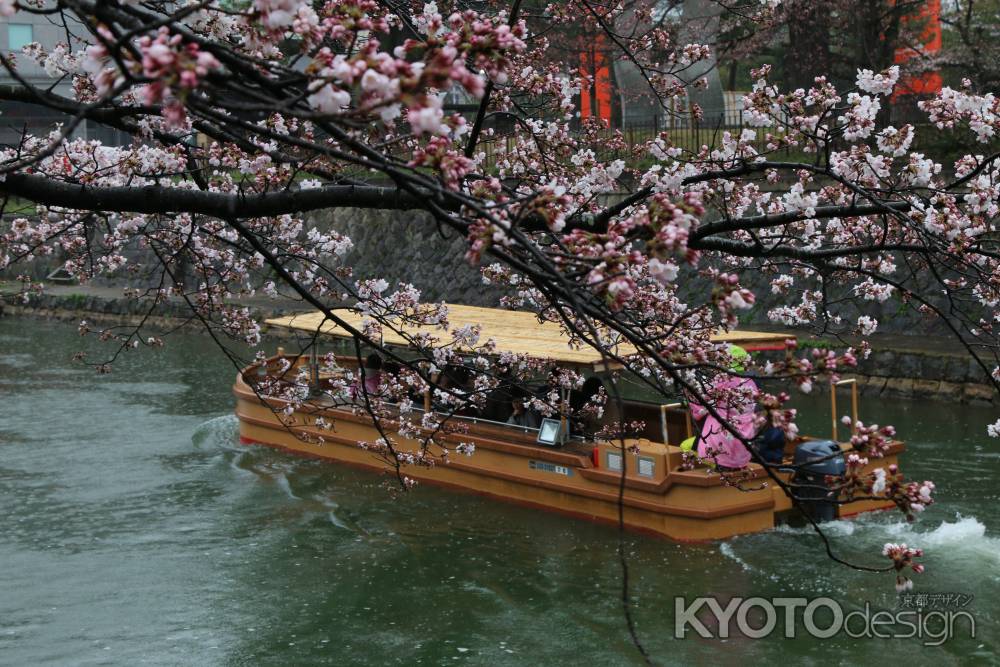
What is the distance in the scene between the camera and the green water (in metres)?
8.79

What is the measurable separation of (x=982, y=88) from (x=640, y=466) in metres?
13.6

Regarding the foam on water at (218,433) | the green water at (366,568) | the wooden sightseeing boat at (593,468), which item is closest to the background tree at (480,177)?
the green water at (366,568)

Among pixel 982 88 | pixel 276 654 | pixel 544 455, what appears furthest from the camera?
pixel 982 88

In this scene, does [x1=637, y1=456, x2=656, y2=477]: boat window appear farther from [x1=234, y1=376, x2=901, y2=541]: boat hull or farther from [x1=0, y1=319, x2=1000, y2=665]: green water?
[x1=0, y1=319, x2=1000, y2=665]: green water

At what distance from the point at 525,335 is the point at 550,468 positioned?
1444mm

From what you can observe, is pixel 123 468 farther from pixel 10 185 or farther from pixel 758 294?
pixel 758 294

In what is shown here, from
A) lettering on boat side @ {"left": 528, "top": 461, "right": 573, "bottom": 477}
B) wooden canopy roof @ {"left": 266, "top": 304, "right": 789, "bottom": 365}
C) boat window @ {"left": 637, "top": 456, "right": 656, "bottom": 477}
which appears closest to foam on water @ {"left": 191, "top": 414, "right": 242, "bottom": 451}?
wooden canopy roof @ {"left": 266, "top": 304, "right": 789, "bottom": 365}

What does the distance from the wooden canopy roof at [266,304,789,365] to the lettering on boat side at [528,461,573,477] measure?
1294mm

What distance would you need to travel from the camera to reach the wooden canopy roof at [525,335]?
36.7 feet

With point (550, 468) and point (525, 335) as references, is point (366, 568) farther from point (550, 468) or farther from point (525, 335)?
point (525, 335)

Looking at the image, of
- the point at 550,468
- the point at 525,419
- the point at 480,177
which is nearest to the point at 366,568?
the point at 550,468

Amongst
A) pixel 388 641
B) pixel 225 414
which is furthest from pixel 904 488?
pixel 225 414

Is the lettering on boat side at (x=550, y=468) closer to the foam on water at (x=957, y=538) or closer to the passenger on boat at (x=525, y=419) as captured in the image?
the passenger on boat at (x=525, y=419)

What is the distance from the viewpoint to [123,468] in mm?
14398
